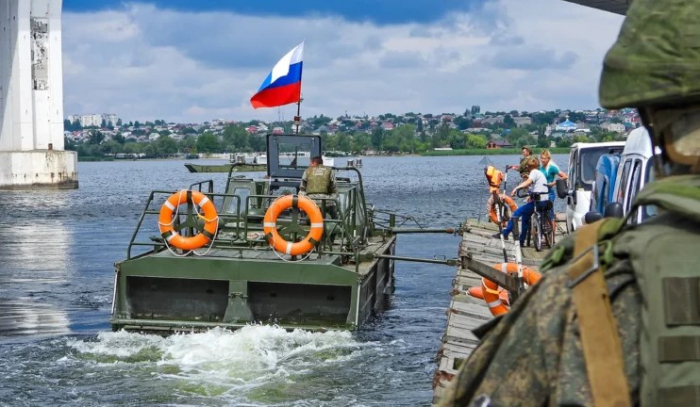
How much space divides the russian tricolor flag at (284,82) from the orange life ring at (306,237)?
7.36 meters

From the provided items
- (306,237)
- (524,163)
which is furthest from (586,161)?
(306,237)

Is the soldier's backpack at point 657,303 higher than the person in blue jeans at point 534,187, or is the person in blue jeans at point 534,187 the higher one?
the soldier's backpack at point 657,303

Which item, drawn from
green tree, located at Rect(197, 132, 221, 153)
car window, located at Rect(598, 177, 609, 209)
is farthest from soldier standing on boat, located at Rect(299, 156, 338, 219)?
green tree, located at Rect(197, 132, 221, 153)

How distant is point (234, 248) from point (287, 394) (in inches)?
153

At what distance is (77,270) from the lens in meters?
30.0

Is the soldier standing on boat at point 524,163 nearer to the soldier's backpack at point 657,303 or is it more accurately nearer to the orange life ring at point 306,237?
the orange life ring at point 306,237

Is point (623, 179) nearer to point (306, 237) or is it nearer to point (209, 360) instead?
point (306, 237)

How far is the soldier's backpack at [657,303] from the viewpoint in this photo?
7.45 feet

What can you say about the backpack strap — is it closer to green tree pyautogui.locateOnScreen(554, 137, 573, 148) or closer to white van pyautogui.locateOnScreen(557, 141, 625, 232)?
white van pyautogui.locateOnScreen(557, 141, 625, 232)

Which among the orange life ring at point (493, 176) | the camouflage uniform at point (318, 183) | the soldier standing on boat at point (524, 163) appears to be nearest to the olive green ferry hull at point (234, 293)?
the camouflage uniform at point (318, 183)

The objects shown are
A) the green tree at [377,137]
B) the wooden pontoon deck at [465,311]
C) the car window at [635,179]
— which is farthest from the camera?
the green tree at [377,137]

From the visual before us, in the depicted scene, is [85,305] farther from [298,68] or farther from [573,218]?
[573,218]

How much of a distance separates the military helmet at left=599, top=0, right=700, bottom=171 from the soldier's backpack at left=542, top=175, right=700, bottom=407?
109mm

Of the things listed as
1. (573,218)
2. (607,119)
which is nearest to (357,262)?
(573,218)
